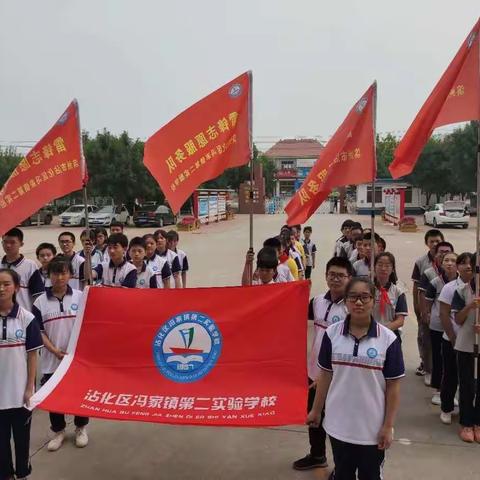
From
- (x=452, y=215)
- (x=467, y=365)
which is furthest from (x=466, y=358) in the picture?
(x=452, y=215)

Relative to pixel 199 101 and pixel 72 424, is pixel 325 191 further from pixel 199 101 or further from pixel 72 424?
pixel 72 424

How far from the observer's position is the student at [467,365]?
397 centimetres

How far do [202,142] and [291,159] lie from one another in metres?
81.3

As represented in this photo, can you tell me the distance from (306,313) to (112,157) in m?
29.5

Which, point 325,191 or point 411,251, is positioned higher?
point 325,191

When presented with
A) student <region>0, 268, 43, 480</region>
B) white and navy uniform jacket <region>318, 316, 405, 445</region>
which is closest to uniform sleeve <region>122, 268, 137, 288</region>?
student <region>0, 268, 43, 480</region>

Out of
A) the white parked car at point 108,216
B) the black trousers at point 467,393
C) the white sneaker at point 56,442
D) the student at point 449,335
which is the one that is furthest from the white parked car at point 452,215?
the white sneaker at point 56,442

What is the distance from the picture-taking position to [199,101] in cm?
458

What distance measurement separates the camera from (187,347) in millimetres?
3664

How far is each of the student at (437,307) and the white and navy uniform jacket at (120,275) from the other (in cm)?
280

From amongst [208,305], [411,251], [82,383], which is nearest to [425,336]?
[208,305]

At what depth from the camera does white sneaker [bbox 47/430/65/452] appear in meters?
3.92

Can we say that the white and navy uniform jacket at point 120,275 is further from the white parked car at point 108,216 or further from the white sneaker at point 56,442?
the white parked car at point 108,216

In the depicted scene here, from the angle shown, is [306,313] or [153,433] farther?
[153,433]
